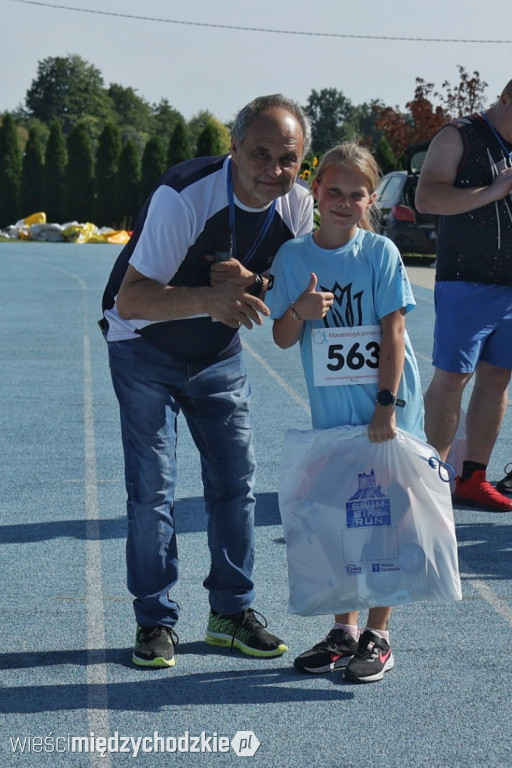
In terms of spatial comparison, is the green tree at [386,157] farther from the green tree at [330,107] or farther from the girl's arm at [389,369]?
the green tree at [330,107]

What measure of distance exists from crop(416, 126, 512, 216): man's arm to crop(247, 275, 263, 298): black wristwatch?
6.07 ft

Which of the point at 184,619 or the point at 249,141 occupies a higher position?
the point at 249,141

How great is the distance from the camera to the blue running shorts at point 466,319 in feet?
19.1

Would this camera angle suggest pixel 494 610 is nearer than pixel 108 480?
Yes

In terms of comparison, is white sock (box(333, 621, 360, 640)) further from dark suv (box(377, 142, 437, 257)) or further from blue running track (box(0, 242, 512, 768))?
dark suv (box(377, 142, 437, 257))

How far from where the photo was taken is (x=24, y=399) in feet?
31.5

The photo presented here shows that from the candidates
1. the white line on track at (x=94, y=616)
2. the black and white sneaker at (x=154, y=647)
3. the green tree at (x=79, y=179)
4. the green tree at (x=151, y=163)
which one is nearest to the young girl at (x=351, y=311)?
the black and white sneaker at (x=154, y=647)

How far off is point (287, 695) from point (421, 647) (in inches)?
24.3

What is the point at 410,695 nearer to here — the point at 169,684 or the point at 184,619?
the point at 169,684

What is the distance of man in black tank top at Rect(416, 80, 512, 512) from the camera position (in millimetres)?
5566

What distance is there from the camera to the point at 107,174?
5134 cm

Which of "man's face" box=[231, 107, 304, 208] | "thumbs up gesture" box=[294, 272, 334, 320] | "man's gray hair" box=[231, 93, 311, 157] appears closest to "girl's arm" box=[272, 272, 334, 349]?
"thumbs up gesture" box=[294, 272, 334, 320]

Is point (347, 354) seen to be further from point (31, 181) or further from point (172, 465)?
point (31, 181)

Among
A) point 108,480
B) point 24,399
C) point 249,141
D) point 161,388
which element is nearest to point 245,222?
point 249,141
